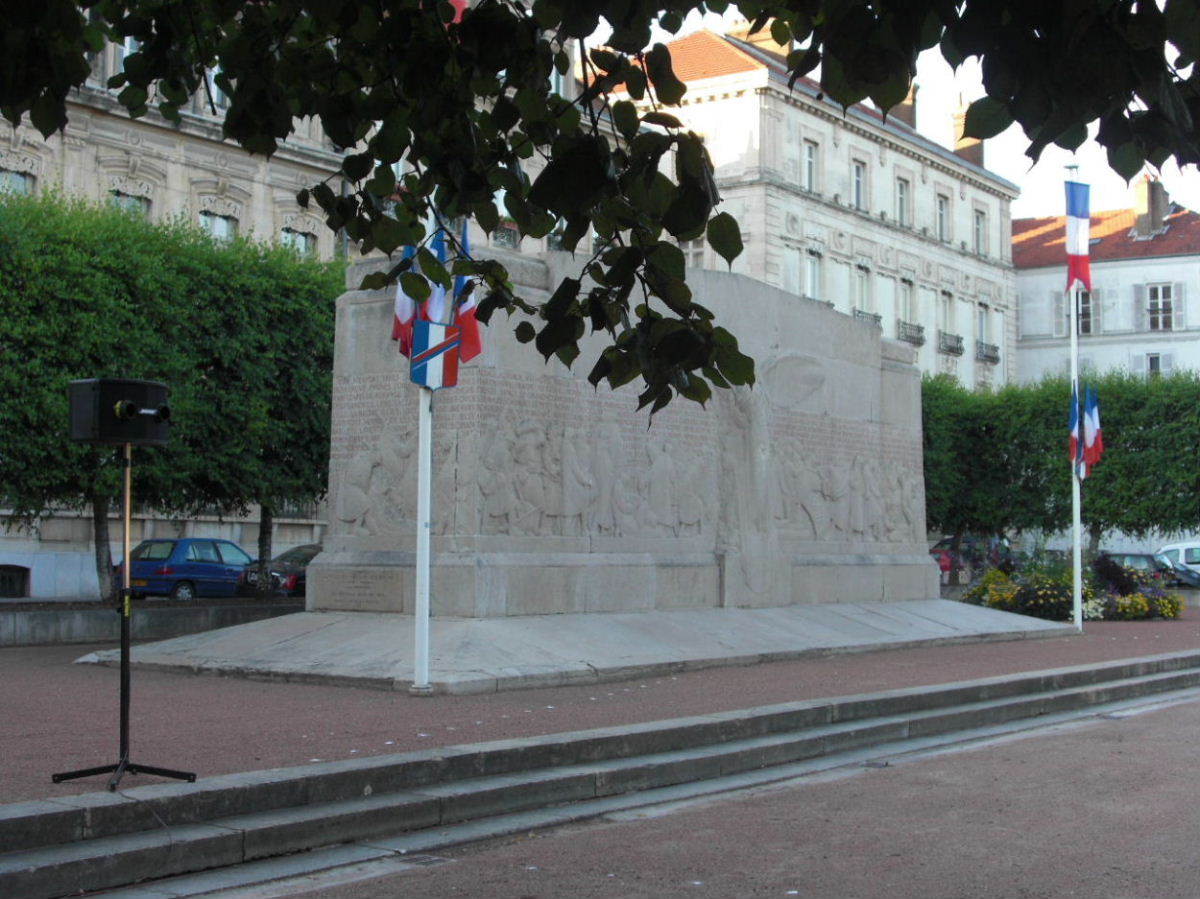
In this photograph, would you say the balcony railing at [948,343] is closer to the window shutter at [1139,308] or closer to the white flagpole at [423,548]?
the window shutter at [1139,308]

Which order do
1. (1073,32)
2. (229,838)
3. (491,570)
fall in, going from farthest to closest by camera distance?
(491,570)
(229,838)
(1073,32)

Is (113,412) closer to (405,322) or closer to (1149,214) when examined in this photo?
(405,322)

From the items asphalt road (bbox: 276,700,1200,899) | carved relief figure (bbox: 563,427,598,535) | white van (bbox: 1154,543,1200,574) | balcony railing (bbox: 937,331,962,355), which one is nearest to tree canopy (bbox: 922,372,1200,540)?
white van (bbox: 1154,543,1200,574)

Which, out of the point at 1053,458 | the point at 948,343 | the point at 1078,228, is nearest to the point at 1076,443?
the point at 1078,228

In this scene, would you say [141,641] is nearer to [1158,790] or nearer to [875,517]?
[875,517]

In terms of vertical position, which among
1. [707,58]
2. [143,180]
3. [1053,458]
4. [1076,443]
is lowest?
[1076,443]

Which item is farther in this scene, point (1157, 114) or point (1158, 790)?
point (1158, 790)

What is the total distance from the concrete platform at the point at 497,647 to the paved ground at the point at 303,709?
10.0 inches

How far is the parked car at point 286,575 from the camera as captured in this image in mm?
34344

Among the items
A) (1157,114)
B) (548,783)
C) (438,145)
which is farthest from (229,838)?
(1157,114)

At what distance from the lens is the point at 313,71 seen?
7.33 metres

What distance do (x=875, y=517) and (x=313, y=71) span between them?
18416 mm

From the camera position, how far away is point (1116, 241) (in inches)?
2872

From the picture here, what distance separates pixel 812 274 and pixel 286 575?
29.1m
